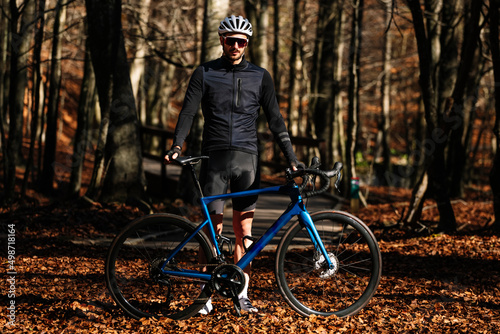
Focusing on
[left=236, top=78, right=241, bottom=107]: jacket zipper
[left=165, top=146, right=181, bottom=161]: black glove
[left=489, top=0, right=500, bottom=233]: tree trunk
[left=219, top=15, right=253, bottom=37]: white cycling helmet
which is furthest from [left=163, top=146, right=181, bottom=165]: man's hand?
[left=489, top=0, right=500, bottom=233]: tree trunk

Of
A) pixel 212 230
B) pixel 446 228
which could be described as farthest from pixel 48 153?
pixel 212 230

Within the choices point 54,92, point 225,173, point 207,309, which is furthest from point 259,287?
point 54,92

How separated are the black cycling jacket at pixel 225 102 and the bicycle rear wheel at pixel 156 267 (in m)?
0.65

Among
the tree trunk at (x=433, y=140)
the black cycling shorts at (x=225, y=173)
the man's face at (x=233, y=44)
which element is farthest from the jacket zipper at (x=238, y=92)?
the tree trunk at (x=433, y=140)

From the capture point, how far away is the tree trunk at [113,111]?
9.29 m

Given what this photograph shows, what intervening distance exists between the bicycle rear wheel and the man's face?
50.5 inches

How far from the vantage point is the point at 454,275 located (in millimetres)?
5992

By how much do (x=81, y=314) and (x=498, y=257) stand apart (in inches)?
188

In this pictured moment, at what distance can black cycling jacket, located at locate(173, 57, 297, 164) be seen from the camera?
170 inches

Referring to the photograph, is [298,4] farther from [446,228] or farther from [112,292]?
[112,292]

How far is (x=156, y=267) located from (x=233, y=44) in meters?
1.78

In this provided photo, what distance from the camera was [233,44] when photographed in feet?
14.0

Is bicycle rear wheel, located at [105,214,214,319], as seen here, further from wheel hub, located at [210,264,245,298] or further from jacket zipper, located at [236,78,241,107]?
jacket zipper, located at [236,78,241,107]

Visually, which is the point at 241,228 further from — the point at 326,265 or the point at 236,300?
the point at 326,265
